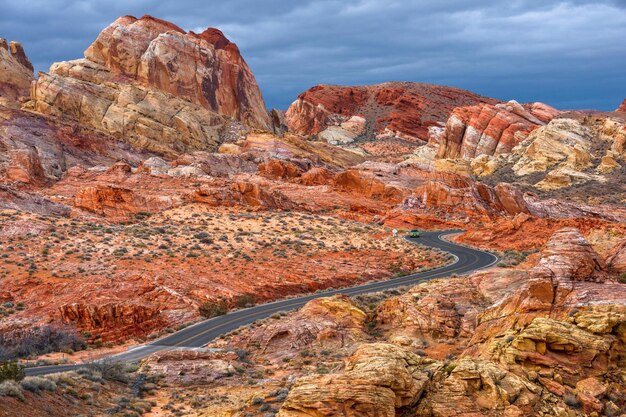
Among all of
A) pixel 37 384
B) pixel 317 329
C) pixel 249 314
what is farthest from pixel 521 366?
pixel 249 314

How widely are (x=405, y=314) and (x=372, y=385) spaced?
53.9 feet

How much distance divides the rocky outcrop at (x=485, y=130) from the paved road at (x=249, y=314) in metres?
82.3

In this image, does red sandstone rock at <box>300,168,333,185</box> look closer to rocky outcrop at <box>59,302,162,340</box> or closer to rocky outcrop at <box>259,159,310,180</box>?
rocky outcrop at <box>259,159,310,180</box>

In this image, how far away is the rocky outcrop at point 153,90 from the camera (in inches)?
4392

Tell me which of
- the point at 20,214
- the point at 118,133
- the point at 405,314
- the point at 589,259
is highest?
the point at 118,133

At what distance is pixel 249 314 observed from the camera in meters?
41.4

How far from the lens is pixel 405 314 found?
35.2m

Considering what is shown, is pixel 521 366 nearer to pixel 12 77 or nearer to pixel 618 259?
pixel 618 259

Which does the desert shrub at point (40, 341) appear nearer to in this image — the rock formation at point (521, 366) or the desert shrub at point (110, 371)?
the desert shrub at point (110, 371)

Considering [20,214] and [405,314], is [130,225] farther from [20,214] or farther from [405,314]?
[405,314]

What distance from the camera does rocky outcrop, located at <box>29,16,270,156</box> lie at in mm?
111562

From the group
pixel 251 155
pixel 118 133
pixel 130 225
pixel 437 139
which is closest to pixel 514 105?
pixel 437 139

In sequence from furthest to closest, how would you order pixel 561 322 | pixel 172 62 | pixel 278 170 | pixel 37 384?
pixel 172 62 → pixel 278 170 → pixel 561 322 → pixel 37 384

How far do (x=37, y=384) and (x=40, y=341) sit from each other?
13.0 meters
